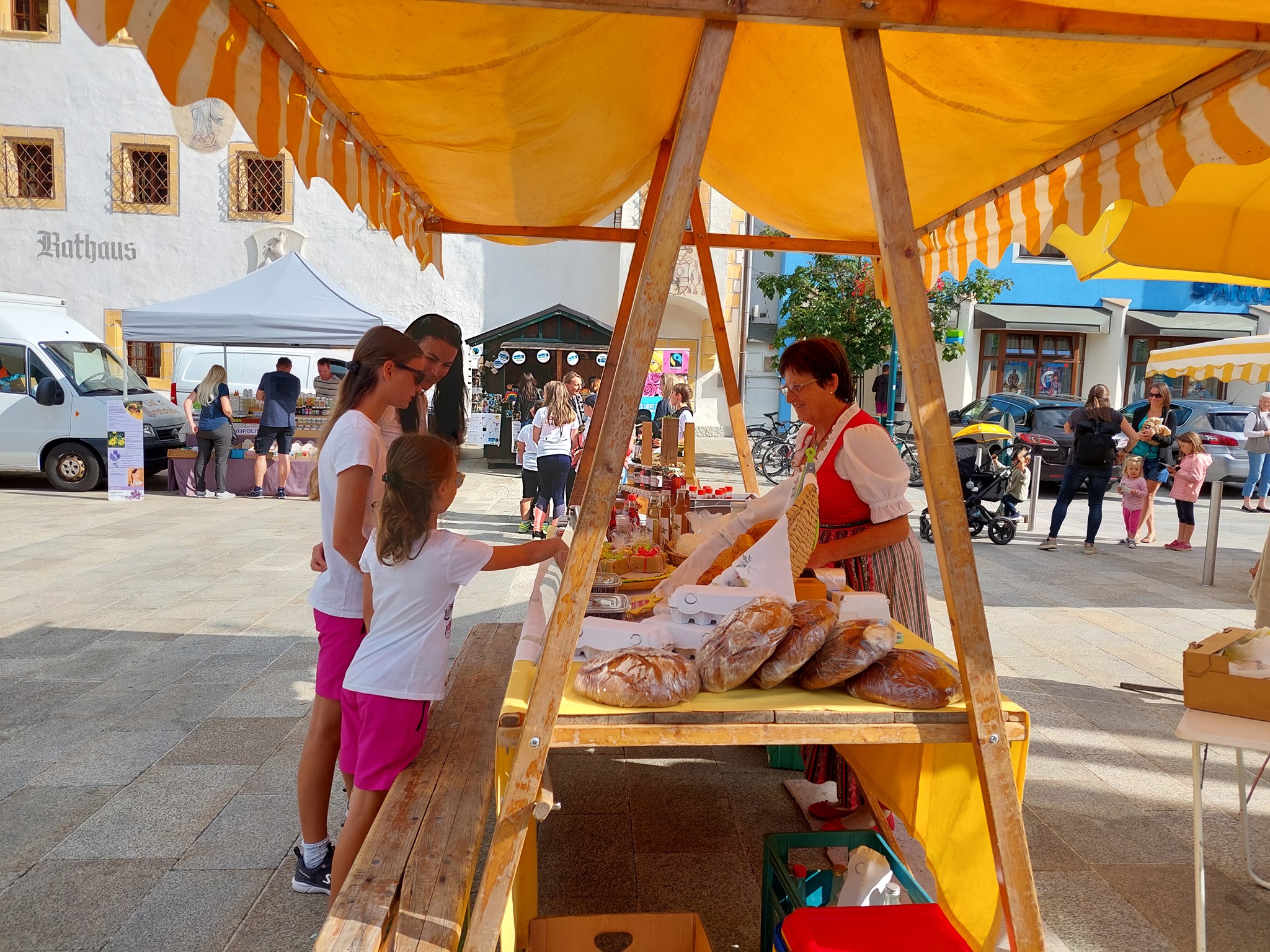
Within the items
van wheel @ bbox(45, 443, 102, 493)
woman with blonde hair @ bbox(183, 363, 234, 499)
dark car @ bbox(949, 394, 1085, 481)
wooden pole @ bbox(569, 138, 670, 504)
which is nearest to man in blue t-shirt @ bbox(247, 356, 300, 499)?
woman with blonde hair @ bbox(183, 363, 234, 499)

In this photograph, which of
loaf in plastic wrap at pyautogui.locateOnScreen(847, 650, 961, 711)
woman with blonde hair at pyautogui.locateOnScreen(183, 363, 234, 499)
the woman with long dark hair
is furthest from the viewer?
woman with blonde hair at pyautogui.locateOnScreen(183, 363, 234, 499)

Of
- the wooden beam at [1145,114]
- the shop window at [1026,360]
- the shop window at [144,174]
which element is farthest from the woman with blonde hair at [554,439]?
the shop window at [1026,360]

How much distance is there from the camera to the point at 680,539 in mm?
3484

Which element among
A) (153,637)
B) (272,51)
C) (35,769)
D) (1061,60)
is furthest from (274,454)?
(1061,60)

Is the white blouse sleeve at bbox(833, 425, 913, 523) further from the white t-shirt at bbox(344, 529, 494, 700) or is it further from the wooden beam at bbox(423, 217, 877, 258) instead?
the wooden beam at bbox(423, 217, 877, 258)

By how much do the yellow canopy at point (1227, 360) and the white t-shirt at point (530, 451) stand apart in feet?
18.8

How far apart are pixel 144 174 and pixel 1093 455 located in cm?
1883

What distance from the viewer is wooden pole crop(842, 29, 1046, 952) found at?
6.15 ft

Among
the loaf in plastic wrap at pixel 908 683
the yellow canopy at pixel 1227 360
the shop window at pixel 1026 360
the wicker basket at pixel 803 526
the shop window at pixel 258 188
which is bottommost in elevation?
the loaf in plastic wrap at pixel 908 683

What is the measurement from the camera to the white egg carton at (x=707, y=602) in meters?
2.22

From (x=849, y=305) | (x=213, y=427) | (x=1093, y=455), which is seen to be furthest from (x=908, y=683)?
(x=849, y=305)

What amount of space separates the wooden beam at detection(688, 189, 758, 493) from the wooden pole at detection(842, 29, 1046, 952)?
2991 millimetres

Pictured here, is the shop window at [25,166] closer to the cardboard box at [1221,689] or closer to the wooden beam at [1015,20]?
the wooden beam at [1015,20]

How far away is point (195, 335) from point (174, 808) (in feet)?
29.8
